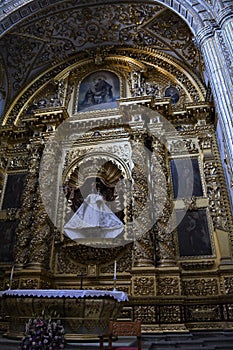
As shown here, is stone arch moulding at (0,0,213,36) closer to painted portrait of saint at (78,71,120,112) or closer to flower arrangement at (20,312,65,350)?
painted portrait of saint at (78,71,120,112)

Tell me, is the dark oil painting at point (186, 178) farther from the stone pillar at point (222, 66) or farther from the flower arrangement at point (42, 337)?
the flower arrangement at point (42, 337)

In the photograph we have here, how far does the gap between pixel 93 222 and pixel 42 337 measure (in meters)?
4.59

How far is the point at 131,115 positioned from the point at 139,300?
5235mm

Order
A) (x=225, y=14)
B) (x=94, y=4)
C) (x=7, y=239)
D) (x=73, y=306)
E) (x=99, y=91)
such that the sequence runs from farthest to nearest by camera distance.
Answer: (x=99, y=91), (x=94, y=4), (x=7, y=239), (x=225, y=14), (x=73, y=306)

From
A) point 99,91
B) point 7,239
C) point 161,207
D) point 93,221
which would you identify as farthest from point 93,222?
point 99,91

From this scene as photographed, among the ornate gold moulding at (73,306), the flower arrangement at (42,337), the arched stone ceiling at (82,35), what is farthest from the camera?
the arched stone ceiling at (82,35)

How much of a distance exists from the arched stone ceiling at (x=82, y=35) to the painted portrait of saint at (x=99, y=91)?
3.18ft

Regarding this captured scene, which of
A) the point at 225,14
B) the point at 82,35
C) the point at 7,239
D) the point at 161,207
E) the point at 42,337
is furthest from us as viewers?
the point at 82,35

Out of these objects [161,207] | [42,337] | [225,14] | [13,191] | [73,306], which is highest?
[225,14]

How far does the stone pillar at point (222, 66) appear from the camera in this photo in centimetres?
521

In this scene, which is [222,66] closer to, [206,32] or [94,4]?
[206,32]

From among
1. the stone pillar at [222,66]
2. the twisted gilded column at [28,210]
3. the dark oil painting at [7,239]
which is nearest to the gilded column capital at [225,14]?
the stone pillar at [222,66]

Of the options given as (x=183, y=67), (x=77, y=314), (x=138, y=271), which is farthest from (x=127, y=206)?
(x=183, y=67)

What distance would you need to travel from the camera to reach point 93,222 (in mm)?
7914
